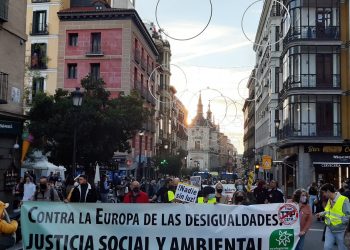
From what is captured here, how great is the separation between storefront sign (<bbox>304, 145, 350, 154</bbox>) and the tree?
14.4 meters

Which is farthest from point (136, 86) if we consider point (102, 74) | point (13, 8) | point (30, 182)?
point (30, 182)

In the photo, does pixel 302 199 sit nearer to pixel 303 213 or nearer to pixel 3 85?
pixel 303 213

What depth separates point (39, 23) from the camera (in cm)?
4712

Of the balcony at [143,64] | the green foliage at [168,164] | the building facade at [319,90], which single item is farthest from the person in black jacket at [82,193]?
the green foliage at [168,164]

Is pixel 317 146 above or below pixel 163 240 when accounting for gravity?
above

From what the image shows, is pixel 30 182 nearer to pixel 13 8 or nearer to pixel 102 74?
pixel 13 8

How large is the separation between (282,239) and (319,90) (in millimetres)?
30799

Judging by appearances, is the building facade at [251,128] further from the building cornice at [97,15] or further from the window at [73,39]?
the window at [73,39]

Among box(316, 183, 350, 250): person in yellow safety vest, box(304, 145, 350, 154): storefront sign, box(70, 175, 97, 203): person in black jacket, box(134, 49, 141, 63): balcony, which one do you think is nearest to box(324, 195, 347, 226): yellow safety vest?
box(316, 183, 350, 250): person in yellow safety vest

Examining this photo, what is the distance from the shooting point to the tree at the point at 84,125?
91.6 feet

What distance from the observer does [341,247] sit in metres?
10.1

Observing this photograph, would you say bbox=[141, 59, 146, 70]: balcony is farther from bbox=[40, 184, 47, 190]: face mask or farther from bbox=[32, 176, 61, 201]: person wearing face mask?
bbox=[40, 184, 47, 190]: face mask

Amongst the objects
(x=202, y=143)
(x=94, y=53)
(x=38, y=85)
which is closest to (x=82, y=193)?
(x=94, y=53)

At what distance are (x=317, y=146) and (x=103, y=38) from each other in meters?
20.0
